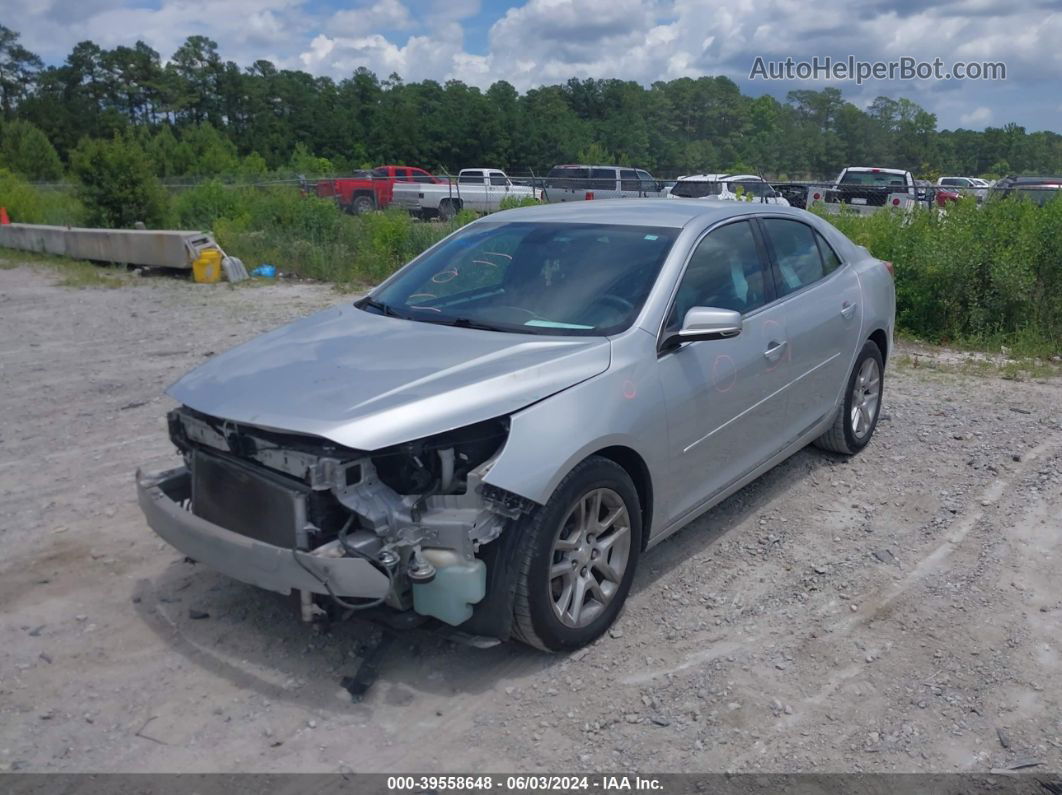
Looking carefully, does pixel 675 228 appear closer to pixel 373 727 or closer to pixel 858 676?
pixel 858 676

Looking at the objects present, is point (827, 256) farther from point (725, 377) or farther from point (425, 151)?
point (425, 151)

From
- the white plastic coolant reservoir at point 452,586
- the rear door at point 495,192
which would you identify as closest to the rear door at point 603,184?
the rear door at point 495,192

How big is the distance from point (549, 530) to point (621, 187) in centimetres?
2336

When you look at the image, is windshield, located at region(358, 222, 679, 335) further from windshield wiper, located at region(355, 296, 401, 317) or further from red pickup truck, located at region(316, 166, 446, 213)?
red pickup truck, located at region(316, 166, 446, 213)

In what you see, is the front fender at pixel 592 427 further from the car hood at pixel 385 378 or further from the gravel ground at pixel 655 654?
the gravel ground at pixel 655 654

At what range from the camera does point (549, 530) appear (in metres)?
3.59

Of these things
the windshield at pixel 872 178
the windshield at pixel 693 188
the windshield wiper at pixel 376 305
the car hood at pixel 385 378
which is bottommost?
the car hood at pixel 385 378

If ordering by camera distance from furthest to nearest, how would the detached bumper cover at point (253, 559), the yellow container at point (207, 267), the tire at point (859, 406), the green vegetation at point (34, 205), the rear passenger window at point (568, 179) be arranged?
the rear passenger window at point (568, 179) → the green vegetation at point (34, 205) → the yellow container at point (207, 267) → the tire at point (859, 406) → the detached bumper cover at point (253, 559)

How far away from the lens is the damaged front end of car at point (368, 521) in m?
3.40

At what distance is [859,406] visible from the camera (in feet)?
20.5

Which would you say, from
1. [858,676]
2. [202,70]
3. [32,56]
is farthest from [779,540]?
[32,56]

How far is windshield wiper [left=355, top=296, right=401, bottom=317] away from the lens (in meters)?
4.84

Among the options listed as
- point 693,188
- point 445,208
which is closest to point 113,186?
point 445,208

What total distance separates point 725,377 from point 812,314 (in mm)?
1131
